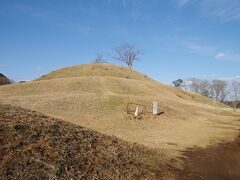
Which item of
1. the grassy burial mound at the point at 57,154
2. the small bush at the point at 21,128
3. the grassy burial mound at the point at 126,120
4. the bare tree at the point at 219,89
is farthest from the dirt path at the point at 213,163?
the bare tree at the point at 219,89

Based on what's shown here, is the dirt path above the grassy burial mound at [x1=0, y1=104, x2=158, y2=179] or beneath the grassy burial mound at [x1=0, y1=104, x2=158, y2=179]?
beneath

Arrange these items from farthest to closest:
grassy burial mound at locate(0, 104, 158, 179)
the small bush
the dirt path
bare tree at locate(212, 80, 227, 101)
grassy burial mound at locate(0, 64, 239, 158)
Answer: bare tree at locate(212, 80, 227, 101)
grassy burial mound at locate(0, 64, 239, 158)
the dirt path
the small bush
grassy burial mound at locate(0, 104, 158, 179)

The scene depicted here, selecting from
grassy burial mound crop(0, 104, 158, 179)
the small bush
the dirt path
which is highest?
the small bush

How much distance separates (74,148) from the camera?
23.8 ft

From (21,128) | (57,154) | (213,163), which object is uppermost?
(21,128)

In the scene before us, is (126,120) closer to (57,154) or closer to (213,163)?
(213,163)

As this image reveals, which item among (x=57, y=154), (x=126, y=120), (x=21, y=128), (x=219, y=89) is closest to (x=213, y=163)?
(x=57, y=154)

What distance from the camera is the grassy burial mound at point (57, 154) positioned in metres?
5.63

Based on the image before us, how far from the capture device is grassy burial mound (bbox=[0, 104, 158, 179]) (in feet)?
18.5

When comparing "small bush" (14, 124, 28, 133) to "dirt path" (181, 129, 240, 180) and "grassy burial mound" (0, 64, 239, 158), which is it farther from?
"grassy burial mound" (0, 64, 239, 158)

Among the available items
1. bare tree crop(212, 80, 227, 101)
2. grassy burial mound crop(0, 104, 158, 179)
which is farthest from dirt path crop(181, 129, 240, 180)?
bare tree crop(212, 80, 227, 101)

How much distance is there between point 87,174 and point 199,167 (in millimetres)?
4142

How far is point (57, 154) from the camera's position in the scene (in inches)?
256

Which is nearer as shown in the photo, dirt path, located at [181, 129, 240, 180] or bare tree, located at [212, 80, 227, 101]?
dirt path, located at [181, 129, 240, 180]
